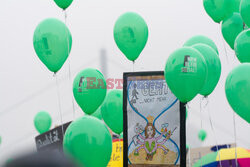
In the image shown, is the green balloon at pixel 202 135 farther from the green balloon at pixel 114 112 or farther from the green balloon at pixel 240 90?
the green balloon at pixel 240 90

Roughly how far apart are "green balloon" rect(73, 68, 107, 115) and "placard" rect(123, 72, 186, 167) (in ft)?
2.47

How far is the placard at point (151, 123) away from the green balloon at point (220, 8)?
105 centimetres

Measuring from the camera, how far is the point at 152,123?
7.17ft

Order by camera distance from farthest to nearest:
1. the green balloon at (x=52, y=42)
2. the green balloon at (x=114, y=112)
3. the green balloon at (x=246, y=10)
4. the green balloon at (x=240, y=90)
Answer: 1. the green balloon at (x=114, y=112)
2. the green balloon at (x=52, y=42)
3. the green balloon at (x=246, y=10)
4. the green balloon at (x=240, y=90)

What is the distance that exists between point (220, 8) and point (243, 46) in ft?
1.76

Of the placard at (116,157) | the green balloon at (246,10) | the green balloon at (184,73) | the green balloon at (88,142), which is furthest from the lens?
the placard at (116,157)

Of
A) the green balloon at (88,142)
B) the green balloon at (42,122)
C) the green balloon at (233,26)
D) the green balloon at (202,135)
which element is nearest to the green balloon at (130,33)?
the green balloon at (233,26)

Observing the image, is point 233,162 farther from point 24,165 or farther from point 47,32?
point 24,165

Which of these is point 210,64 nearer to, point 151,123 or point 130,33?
point 151,123

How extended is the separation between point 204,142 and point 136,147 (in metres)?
4.80

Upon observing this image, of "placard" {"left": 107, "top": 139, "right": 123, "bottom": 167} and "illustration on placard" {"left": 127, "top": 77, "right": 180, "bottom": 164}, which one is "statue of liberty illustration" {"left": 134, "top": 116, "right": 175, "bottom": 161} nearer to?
"illustration on placard" {"left": 127, "top": 77, "right": 180, "bottom": 164}

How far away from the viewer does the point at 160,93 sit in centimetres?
223

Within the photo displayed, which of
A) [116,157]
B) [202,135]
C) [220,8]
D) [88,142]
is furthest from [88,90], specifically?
[202,135]

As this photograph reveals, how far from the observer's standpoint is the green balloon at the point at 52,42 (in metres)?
2.89
